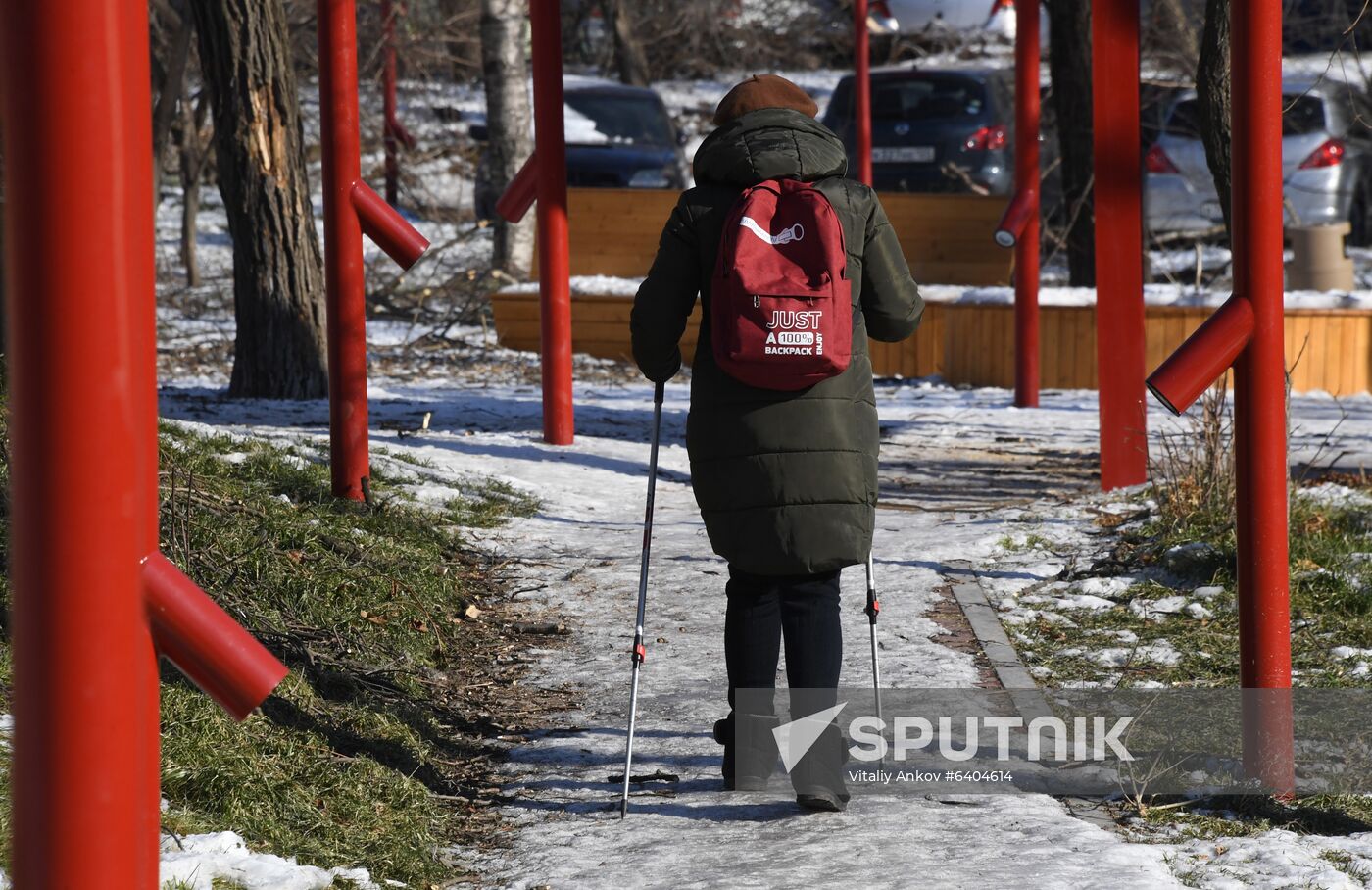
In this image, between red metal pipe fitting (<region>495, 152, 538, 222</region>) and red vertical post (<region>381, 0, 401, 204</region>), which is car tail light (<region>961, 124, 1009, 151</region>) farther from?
red metal pipe fitting (<region>495, 152, 538, 222</region>)

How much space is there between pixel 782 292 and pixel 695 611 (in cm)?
219

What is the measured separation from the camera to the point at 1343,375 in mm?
10805

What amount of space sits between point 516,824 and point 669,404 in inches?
268

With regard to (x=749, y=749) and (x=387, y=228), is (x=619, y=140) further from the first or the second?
(x=749, y=749)

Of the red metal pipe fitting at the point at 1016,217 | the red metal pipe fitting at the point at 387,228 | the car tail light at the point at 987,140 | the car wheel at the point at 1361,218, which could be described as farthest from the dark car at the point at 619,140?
the red metal pipe fitting at the point at 387,228

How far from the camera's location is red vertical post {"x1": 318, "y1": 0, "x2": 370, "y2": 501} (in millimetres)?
6188

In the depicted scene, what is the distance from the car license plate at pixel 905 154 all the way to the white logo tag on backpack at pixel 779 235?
13413 mm

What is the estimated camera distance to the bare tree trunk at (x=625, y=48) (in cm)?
2448

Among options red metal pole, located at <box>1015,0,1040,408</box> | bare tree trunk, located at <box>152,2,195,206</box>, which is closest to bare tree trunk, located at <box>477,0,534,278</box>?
bare tree trunk, located at <box>152,2,195,206</box>

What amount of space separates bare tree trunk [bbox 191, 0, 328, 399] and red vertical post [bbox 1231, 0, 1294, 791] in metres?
6.19

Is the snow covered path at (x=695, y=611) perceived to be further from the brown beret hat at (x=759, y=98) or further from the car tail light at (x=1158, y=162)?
the car tail light at (x=1158, y=162)

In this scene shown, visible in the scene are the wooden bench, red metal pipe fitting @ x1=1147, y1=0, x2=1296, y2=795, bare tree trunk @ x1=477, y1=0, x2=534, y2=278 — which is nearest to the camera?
red metal pipe fitting @ x1=1147, y1=0, x2=1296, y2=795

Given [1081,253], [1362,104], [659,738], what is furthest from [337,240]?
[1362,104]

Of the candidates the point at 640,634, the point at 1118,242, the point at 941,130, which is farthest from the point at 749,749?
the point at 941,130
